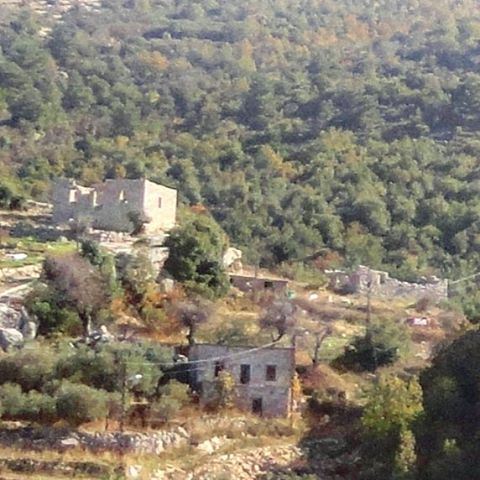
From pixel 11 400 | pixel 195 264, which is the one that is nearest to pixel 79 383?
pixel 11 400

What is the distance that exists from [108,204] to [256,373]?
808 cm

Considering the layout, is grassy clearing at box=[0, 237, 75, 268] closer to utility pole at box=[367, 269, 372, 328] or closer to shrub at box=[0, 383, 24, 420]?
shrub at box=[0, 383, 24, 420]

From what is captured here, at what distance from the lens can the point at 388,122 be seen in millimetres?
53625

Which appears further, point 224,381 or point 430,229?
point 430,229

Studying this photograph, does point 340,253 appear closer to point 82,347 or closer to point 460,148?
point 460,148

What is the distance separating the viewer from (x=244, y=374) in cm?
2066

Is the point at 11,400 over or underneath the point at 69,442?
over

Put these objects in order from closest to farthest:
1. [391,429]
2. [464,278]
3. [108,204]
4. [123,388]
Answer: [391,429]
[123,388]
[108,204]
[464,278]

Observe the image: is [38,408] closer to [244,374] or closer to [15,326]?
[15,326]

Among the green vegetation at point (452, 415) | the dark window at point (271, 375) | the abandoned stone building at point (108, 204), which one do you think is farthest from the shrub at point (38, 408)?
the abandoned stone building at point (108, 204)

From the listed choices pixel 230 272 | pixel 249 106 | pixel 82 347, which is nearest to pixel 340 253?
pixel 230 272

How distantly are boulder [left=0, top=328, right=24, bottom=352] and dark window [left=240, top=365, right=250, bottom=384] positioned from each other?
3.64 meters

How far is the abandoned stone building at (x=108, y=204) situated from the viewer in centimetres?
2744

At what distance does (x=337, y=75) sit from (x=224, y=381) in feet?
152
